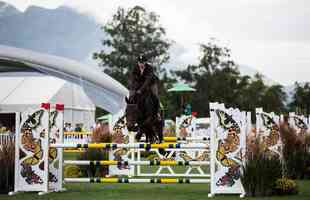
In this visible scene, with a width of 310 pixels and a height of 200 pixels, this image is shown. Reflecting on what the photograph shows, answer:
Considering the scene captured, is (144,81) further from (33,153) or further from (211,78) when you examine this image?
(211,78)

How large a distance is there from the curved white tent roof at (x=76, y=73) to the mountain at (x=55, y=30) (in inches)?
2247

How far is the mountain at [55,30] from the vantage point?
83250 millimetres

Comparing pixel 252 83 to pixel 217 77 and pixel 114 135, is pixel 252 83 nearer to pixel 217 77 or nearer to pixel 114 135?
pixel 217 77

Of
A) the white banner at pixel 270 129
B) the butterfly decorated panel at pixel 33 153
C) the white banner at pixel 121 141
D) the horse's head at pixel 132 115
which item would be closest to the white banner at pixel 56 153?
the butterfly decorated panel at pixel 33 153

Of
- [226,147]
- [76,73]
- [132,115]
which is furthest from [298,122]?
[76,73]

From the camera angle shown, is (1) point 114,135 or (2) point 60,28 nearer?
(1) point 114,135

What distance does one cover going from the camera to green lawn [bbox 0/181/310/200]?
8930 mm

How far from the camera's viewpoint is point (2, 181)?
1009cm

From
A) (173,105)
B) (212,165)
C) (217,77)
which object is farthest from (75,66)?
(217,77)

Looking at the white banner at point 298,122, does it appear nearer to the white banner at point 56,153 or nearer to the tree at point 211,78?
the white banner at point 56,153

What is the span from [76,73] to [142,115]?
12331 millimetres

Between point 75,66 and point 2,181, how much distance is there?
1198 centimetres

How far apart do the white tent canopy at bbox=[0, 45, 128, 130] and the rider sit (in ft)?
17.5

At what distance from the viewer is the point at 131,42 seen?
192 ft
